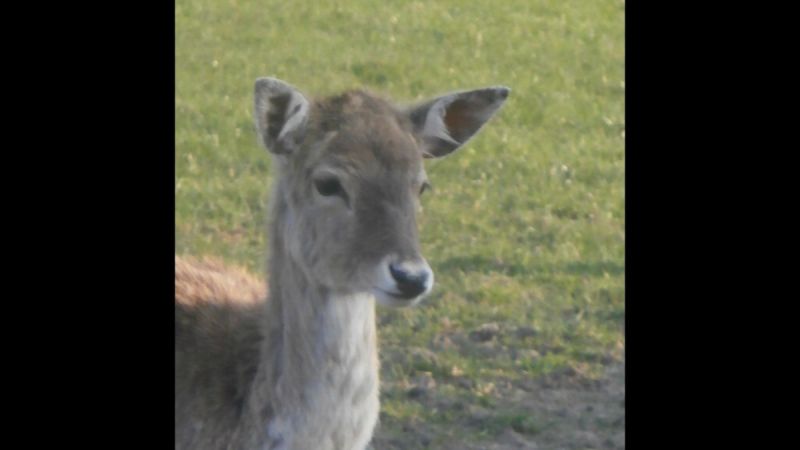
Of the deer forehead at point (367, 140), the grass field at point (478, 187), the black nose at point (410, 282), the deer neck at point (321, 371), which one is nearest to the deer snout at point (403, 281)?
the black nose at point (410, 282)

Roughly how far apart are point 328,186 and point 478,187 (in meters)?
5.59

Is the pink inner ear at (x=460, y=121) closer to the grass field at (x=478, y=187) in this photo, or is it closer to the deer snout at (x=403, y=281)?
the deer snout at (x=403, y=281)

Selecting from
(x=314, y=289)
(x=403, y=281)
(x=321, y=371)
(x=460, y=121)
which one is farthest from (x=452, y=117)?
(x=321, y=371)

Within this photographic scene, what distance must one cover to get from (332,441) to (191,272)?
121cm

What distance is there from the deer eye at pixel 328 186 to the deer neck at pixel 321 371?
0.30m

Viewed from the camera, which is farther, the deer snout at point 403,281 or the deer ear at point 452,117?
the deer ear at point 452,117

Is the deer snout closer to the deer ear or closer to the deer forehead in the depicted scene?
the deer forehead

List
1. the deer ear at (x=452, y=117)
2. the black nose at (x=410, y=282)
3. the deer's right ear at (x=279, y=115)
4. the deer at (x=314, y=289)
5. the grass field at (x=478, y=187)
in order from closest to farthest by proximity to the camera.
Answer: the black nose at (x=410, y=282), the deer at (x=314, y=289), the deer's right ear at (x=279, y=115), the deer ear at (x=452, y=117), the grass field at (x=478, y=187)

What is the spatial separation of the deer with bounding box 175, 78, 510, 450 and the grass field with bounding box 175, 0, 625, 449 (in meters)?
1.51

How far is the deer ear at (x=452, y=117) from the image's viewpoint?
23.2ft

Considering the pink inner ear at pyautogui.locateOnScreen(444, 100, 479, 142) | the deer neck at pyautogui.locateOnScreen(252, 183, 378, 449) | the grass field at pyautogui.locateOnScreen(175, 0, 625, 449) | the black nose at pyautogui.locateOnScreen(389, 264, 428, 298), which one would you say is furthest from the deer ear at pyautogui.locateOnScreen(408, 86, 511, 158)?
the grass field at pyautogui.locateOnScreen(175, 0, 625, 449)
